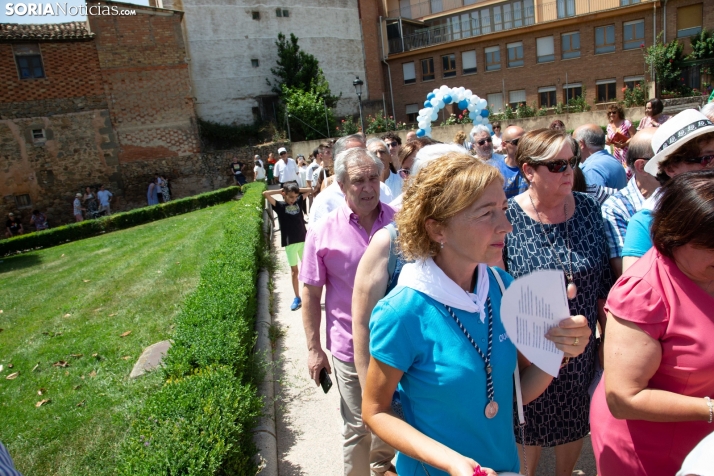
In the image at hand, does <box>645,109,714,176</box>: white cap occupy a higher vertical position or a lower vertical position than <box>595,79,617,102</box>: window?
lower

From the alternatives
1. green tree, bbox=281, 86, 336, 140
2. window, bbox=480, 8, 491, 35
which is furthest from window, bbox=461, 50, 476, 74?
green tree, bbox=281, 86, 336, 140

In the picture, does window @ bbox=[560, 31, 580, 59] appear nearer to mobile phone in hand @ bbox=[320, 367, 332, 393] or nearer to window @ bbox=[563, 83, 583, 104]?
window @ bbox=[563, 83, 583, 104]

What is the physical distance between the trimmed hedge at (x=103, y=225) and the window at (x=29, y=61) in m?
10.8

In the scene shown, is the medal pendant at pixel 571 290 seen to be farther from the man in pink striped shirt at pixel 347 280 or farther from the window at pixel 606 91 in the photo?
the window at pixel 606 91

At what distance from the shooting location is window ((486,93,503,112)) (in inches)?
1362

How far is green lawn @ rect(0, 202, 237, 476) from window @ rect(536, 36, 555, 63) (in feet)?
88.9

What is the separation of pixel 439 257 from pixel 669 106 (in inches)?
1021

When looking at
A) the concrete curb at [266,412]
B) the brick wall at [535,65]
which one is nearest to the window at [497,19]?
the brick wall at [535,65]

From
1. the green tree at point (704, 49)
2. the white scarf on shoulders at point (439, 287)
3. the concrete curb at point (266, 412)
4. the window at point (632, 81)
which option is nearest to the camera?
the white scarf on shoulders at point (439, 287)

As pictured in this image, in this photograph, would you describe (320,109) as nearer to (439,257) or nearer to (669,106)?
(669,106)

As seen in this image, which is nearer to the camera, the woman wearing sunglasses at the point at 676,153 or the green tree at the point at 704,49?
the woman wearing sunglasses at the point at 676,153

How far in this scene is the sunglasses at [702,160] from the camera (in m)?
2.30

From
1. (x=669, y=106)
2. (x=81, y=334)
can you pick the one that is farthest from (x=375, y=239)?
(x=669, y=106)

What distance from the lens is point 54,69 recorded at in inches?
1021
